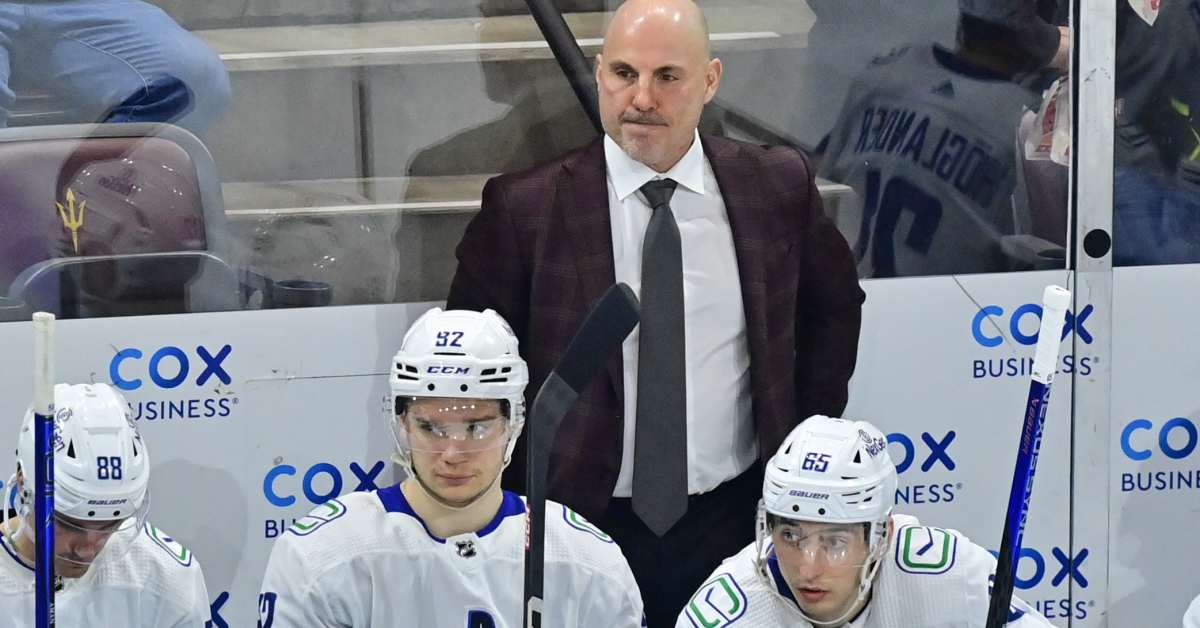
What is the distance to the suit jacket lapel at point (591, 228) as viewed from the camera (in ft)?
12.0

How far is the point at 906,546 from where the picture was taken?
3.27m

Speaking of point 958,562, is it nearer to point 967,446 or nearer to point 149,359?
point 967,446

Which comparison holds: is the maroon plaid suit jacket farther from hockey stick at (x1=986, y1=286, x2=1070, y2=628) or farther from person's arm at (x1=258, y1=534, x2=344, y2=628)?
hockey stick at (x1=986, y1=286, x2=1070, y2=628)

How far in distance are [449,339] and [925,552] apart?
89 cm

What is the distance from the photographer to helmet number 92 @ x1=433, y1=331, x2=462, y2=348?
3254 millimetres

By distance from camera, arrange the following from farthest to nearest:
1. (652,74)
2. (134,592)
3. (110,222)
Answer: (110,222)
(652,74)
(134,592)

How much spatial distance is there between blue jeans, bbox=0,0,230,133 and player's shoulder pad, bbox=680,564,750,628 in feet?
4.67

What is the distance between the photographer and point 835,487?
3174mm

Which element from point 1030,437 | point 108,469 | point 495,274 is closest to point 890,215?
point 495,274

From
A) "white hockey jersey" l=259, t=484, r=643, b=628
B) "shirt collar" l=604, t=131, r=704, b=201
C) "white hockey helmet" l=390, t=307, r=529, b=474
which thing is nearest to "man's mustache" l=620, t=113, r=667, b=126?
"shirt collar" l=604, t=131, r=704, b=201

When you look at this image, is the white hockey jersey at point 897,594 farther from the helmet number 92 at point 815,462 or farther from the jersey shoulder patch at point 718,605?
the helmet number 92 at point 815,462

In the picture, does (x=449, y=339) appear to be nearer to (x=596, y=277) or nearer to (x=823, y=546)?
(x=596, y=277)

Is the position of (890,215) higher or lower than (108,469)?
higher

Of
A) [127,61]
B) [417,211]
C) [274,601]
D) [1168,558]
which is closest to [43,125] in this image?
[127,61]
